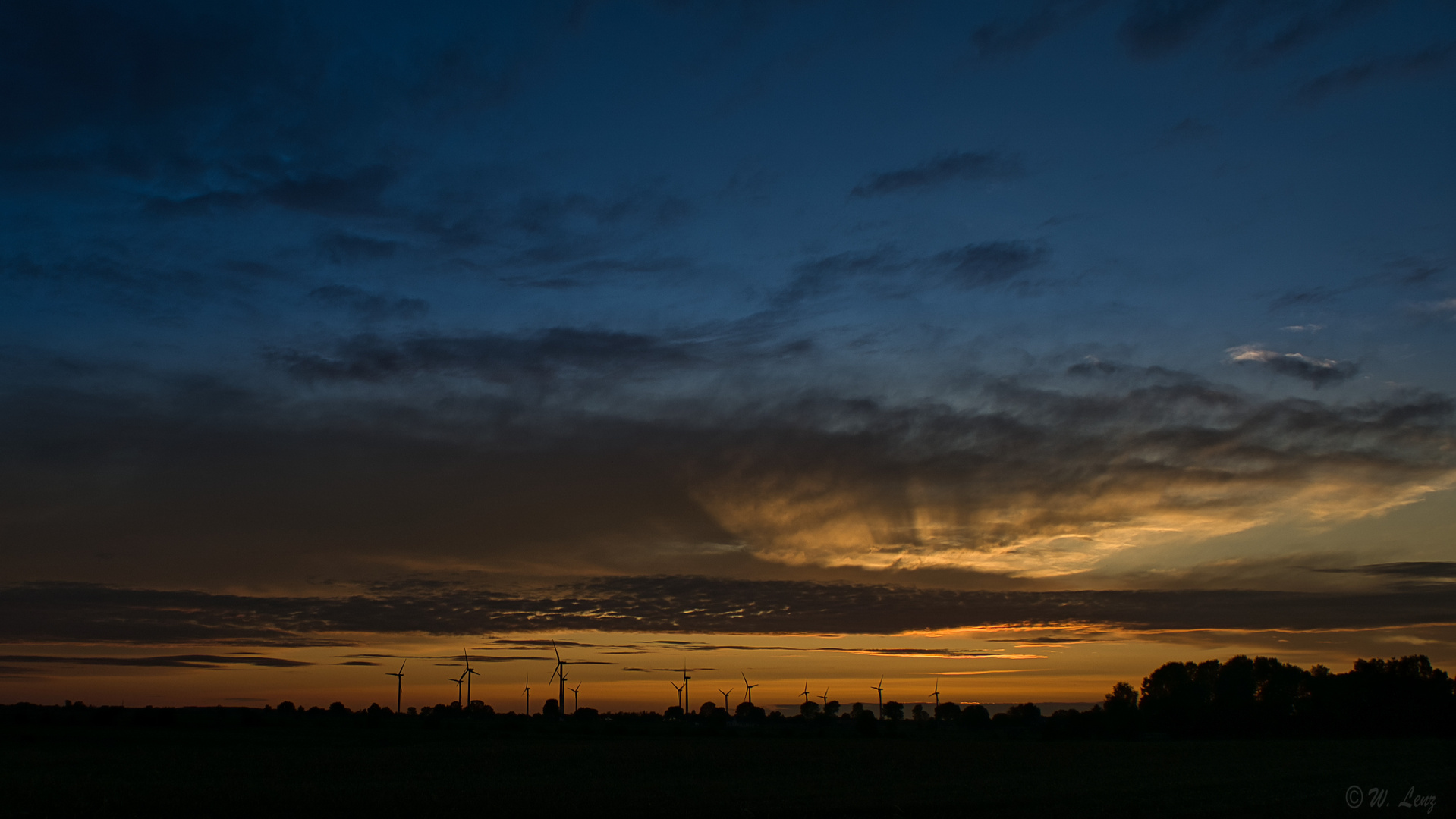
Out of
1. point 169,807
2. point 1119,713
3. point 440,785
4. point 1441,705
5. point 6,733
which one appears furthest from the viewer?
point 1119,713

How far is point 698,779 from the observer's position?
7088 centimetres

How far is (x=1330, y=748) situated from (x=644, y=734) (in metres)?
112

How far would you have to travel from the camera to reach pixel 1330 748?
385ft

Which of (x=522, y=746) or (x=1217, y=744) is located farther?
(x=1217, y=744)

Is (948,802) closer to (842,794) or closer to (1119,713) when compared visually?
(842,794)

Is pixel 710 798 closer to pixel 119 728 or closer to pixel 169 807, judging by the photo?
pixel 169 807

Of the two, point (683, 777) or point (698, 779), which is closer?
point (698, 779)

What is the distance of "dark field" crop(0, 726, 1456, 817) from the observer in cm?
5041

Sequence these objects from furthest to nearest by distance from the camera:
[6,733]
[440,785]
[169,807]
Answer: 1. [6,733]
2. [440,785]
3. [169,807]

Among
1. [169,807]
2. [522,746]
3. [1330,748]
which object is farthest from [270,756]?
[1330,748]

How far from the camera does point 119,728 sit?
157875 mm

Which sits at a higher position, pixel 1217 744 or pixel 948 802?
pixel 948 802

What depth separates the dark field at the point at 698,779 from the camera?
50406 millimetres

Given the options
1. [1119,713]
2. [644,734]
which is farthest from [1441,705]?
[644,734]
